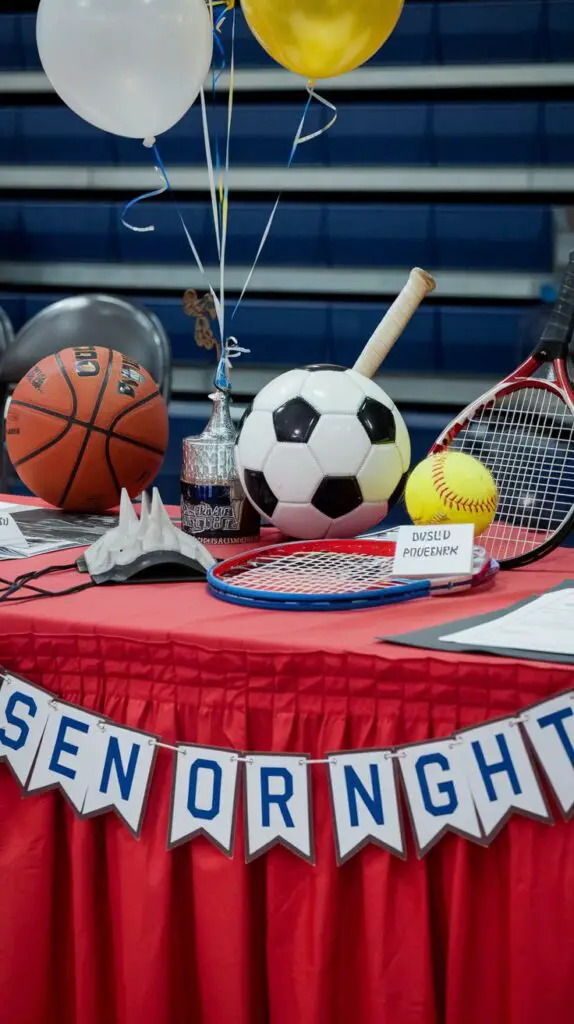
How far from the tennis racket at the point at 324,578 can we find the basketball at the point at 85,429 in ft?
1.48

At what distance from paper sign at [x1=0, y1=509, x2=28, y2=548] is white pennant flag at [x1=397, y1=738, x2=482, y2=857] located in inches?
28.1

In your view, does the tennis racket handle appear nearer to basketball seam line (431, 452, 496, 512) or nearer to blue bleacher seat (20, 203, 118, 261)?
basketball seam line (431, 452, 496, 512)

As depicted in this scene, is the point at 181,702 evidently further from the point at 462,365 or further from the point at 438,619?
the point at 462,365

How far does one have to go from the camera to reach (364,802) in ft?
3.34

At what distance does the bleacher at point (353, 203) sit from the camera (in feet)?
11.3

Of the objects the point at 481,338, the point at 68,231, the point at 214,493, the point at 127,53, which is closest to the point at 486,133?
the point at 481,338

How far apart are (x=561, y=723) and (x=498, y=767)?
0.23 feet

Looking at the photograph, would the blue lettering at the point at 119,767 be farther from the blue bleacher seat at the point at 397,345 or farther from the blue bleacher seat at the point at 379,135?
the blue bleacher seat at the point at 379,135

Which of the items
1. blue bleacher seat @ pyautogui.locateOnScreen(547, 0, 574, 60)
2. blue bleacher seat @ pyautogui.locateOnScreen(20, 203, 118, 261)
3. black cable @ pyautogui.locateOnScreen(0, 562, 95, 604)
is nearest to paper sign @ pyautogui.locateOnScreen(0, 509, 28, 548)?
black cable @ pyautogui.locateOnScreen(0, 562, 95, 604)

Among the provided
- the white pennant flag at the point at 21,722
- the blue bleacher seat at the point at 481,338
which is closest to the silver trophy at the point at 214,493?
the white pennant flag at the point at 21,722

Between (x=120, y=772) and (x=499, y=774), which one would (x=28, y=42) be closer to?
(x=120, y=772)

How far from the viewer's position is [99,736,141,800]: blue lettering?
43.2 inches

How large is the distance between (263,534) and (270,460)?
232 millimetres

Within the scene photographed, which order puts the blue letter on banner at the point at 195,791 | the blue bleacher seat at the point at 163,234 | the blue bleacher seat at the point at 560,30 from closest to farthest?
the blue letter on banner at the point at 195,791, the blue bleacher seat at the point at 560,30, the blue bleacher seat at the point at 163,234
